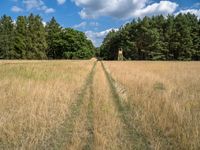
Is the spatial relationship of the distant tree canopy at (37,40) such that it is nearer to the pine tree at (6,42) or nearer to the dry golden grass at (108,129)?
the pine tree at (6,42)

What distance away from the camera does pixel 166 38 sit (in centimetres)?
6688

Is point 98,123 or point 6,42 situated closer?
point 98,123

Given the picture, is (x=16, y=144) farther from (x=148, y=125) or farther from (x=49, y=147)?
(x=148, y=125)

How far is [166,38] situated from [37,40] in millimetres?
34972

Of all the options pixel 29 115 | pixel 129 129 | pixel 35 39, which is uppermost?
pixel 35 39

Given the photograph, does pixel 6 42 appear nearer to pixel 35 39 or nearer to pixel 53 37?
pixel 35 39

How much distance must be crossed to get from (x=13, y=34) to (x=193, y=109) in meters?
64.3

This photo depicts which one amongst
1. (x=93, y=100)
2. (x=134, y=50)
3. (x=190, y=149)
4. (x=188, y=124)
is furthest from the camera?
(x=134, y=50)

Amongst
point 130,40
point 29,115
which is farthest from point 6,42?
point 29,115

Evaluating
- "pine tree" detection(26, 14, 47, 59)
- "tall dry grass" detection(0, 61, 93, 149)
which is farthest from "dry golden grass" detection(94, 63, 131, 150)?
"pine tree" detection(26, 14, 47, 59)

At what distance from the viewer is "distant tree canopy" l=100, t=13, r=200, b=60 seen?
64562 millimetres

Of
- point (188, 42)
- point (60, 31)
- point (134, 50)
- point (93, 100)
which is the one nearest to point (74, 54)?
point (60, 31)

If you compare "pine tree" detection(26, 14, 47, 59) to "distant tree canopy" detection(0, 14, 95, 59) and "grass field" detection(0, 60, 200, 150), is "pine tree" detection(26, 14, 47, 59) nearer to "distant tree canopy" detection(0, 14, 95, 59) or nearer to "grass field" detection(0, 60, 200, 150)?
"distant tree canopy" detection(0, 14, 95, 59)

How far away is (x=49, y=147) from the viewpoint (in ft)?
15.5
